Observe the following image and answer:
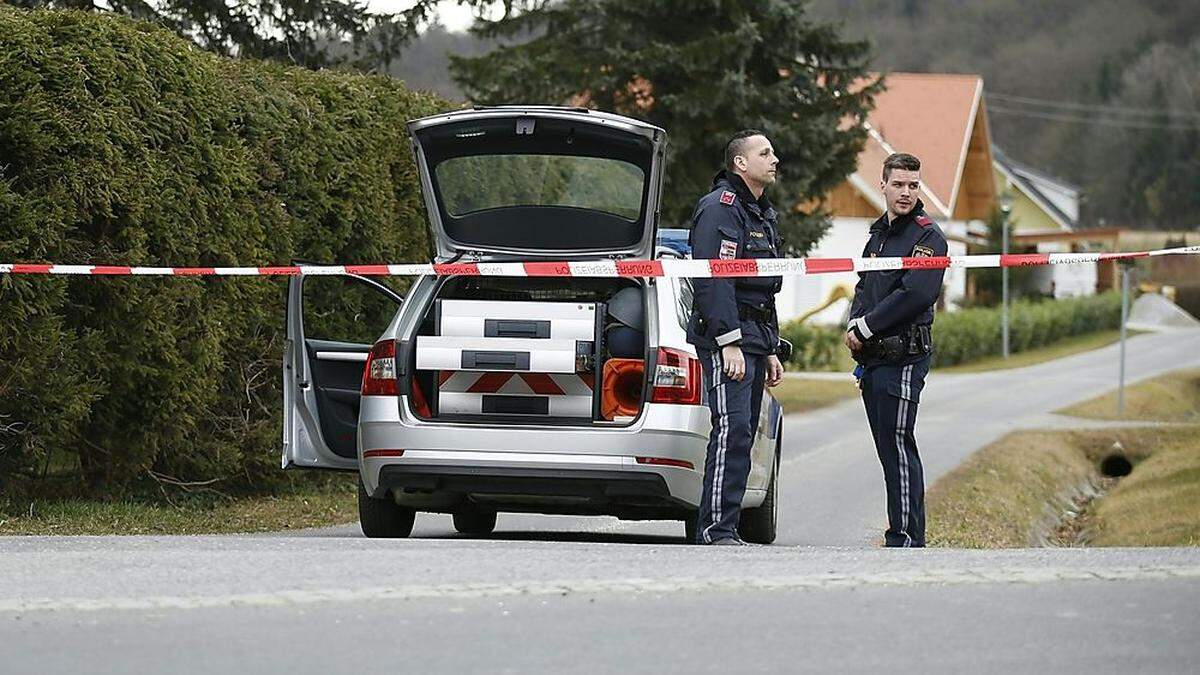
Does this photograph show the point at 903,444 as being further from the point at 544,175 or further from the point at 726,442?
the point at 544,175

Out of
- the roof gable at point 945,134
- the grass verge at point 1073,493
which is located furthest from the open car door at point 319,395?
the roof gable at point 945,134

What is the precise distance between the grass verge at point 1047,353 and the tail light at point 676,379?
36.0 meters

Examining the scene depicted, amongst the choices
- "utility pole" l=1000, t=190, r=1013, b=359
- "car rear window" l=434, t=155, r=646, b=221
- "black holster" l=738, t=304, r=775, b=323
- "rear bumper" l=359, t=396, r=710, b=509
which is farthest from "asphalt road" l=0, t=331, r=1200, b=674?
"utility pole" l=1000, t=190, r=1013, b=359

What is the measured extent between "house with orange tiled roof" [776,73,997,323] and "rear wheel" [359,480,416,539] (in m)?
44.4

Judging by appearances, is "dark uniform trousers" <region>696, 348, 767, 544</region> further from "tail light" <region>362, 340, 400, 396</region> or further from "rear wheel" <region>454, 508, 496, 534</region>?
"rear wheel" <region>454, 508, 496, 534</region>

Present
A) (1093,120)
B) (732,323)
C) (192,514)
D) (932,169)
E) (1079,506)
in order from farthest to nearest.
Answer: (1093,120) < (932,169) < (1079,506) < (192,514) < (732,323)

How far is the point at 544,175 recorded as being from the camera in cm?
1142

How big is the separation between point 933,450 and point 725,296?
49.0 feet

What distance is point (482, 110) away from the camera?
10414 mm

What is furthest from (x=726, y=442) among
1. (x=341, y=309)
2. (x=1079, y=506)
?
(x=1079, y=506)

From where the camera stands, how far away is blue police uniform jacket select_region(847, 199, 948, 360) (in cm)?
952

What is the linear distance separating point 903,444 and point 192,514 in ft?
15.3

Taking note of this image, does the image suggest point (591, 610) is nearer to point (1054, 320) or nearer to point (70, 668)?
point (70, 668)

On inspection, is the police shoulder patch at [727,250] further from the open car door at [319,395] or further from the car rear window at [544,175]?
the open car door at [319,395]
